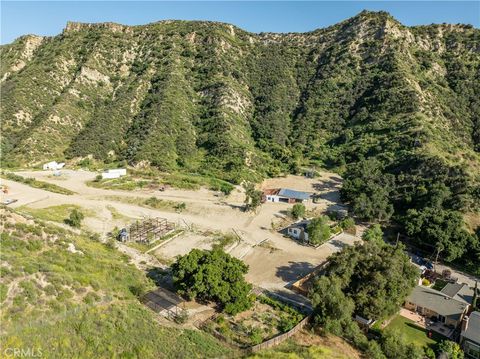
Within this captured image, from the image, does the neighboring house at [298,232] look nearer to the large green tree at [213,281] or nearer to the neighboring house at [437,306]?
the neighboring house at [437,306]

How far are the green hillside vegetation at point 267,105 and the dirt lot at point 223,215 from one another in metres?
7.50

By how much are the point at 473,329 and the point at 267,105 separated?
84225 millimetres

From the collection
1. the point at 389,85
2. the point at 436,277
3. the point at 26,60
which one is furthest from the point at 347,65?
the point at 26,60

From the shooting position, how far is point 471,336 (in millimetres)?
28312

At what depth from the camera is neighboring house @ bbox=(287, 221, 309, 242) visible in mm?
47250

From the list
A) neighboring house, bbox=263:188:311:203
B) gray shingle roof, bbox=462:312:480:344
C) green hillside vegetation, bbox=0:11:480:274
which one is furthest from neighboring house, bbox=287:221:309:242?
gray shingle roof, bbox=462:312:480:344

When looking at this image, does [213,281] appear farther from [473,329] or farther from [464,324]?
[473,329]

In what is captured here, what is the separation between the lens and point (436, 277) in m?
39.9

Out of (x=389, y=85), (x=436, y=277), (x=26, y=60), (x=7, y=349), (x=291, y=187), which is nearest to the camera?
(x=7, y=349)

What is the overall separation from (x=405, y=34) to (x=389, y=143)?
188 feet

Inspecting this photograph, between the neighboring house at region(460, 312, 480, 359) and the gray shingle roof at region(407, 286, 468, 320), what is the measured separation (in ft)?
4.82

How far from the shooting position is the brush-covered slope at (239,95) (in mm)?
81188

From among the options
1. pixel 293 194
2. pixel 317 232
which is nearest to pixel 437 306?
pixel 317 232

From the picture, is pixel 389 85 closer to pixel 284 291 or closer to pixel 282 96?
pixel 282 96
